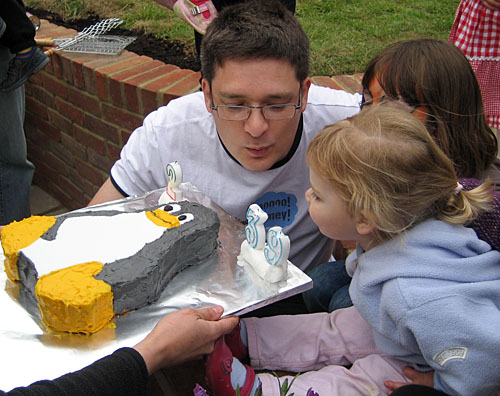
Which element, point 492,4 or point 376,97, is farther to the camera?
point 492,4

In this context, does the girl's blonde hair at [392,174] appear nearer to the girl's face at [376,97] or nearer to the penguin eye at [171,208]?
the girl's face at [376,97]

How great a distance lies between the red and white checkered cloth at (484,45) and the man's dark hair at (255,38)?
131cm

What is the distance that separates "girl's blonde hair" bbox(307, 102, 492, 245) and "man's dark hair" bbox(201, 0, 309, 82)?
439 millimetres

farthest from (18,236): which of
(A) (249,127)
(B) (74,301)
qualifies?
(A) (249,127)

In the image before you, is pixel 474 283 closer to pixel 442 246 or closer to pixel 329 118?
pixel 442 246

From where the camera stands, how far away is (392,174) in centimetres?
114

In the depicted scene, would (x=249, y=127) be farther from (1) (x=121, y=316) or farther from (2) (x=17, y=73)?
(2) (x=17, y=73)

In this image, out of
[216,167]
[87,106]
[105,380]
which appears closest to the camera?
[105,380]

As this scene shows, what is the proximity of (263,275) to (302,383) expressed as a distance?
284mm

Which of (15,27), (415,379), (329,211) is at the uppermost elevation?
(15,27)

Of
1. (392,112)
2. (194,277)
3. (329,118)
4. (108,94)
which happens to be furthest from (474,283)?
(108,94)

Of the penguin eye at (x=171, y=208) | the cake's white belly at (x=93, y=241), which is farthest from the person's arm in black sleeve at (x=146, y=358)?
the penguin eye at (x=171, y=208)

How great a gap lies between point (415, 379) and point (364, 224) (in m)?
0.41

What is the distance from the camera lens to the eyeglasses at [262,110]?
4.97ft
